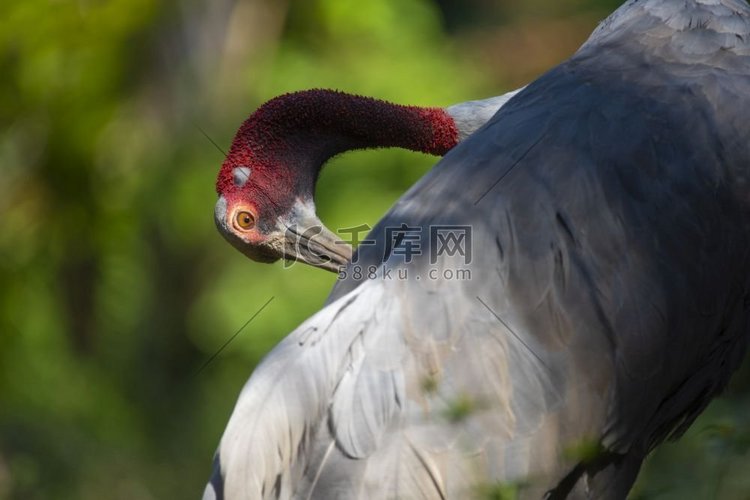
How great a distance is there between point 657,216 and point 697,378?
0.51 meters

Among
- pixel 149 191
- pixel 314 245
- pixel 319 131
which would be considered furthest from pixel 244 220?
pixel 149 191

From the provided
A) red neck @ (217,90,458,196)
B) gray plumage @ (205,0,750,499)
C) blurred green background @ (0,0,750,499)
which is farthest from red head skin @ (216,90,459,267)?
blurred green background @ (0,0,750,499)

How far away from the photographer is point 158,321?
21.2ft

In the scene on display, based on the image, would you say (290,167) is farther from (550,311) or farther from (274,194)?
(550,311)

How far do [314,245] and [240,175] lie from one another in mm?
310

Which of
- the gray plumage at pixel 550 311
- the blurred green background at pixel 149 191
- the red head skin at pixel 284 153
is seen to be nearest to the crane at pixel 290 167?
the red head skin at pixel 284 153

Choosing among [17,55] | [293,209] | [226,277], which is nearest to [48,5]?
[17,55]

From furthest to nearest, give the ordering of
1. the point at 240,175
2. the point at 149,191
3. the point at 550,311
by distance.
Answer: the point at 149,191, the point at 240,175, the point at 550,311

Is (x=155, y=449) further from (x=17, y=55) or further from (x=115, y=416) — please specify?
(x=17, y=55)

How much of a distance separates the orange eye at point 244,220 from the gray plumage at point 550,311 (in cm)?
60

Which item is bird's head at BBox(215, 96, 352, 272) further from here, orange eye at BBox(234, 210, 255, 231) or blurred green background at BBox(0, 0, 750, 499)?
blurred green background at BBox(0, 0, 750, 499)

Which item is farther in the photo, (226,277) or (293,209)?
(226,277)

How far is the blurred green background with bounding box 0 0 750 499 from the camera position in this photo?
605cm

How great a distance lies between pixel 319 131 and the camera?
333 centimetres
